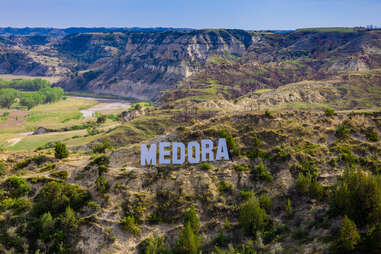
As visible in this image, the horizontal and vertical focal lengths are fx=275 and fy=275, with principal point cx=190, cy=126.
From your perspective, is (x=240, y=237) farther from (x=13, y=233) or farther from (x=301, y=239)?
(x=13, y=233)

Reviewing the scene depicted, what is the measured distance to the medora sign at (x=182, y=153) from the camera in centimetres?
4256

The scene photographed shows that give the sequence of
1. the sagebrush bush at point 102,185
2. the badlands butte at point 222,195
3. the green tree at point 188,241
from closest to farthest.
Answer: the green tree at point 188,241 < the badlands butte at point 222,195 < the sagebrush bush at point 102,185

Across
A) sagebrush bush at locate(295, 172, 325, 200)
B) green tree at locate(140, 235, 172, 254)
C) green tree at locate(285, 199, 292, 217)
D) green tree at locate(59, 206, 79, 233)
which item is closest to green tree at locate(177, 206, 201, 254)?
green tree at locate(140, 235, 172, 254)

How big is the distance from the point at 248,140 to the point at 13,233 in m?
36.2

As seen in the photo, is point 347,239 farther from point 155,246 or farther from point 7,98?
point 7,98

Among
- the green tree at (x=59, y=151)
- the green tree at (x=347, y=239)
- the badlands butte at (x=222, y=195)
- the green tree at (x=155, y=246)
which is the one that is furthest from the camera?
the green tree at (x=59, y=151)

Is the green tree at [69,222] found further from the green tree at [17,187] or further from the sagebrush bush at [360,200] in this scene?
the sagebrush bush at [360,200]

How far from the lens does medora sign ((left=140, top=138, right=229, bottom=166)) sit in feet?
140

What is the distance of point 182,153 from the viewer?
43.6 m

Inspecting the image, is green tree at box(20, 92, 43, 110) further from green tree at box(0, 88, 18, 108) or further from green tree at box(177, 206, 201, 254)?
green tree at box(177, 206, 201, 254)

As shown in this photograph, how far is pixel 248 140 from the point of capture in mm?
47562

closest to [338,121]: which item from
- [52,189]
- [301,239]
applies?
[301,239]

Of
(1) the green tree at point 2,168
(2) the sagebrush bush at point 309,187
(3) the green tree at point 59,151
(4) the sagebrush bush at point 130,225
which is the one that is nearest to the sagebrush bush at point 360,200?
(2) the sagebrush bush at point 309,187

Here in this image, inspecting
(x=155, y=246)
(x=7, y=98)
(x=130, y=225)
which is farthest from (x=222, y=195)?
(x=7, y=98)
